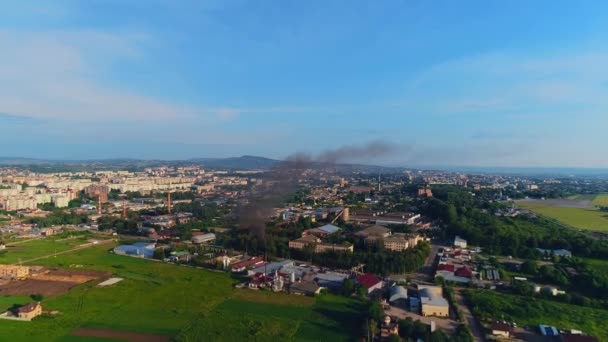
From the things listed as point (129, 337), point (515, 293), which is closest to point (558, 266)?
point (515, 293)

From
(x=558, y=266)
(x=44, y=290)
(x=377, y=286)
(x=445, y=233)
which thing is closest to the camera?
(x=44, y=290)

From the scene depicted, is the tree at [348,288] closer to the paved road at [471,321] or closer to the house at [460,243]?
the paved road at [471,321]

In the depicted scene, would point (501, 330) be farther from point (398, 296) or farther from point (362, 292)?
point (362, 292)

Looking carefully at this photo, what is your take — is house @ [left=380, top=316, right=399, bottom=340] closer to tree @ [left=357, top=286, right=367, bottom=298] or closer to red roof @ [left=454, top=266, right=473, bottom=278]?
tree @ [left=357, top=286, right=367, bottom=298]

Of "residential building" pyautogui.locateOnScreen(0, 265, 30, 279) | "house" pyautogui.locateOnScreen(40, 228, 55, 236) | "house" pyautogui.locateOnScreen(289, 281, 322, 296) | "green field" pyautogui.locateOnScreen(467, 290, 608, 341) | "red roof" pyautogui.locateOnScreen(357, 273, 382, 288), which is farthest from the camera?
"house" pyautogui.locateOnScreen(40, 228, 55, 236)

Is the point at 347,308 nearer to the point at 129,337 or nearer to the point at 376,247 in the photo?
the point at 129,337

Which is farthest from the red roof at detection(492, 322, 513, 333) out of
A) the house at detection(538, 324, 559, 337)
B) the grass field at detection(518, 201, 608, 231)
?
the grass field at detection(518, 201, 608, 231)

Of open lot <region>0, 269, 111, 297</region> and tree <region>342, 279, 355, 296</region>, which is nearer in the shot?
open lot <region>0, 269, 111, 297</region>
